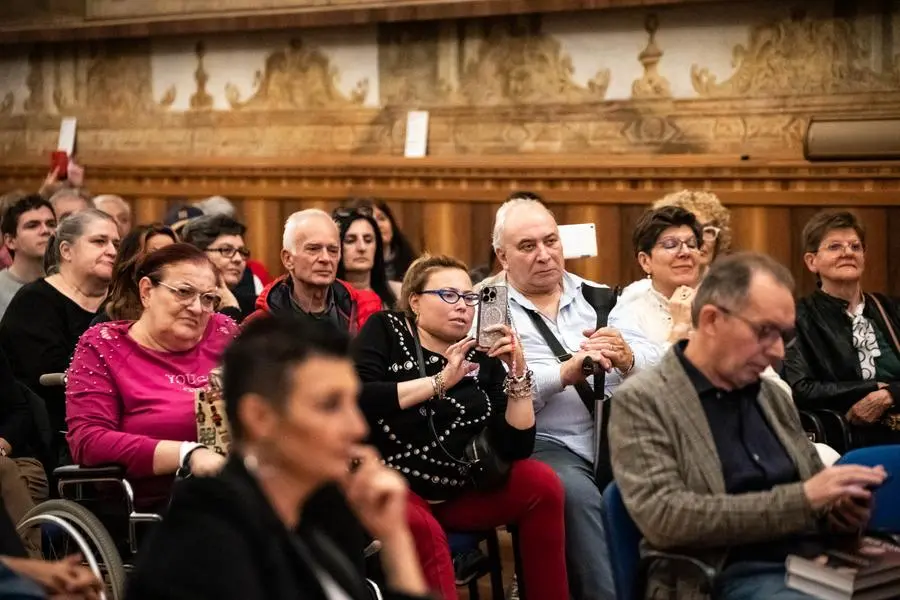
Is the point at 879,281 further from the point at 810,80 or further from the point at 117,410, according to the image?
the point at 117,410

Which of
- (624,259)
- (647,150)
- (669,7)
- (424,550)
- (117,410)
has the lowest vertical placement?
(424,550)

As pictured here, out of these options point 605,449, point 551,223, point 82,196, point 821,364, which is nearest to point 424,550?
point 605,449

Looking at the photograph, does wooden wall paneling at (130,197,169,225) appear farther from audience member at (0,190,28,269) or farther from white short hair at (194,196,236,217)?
audience member at (0,190,28,269)

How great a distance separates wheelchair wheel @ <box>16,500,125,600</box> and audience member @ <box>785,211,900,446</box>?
8.73ft

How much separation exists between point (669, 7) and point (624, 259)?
133 centimetres

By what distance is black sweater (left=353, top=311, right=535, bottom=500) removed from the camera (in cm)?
388

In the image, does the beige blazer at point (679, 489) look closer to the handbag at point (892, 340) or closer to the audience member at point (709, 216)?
the handbag at point (892, 340)

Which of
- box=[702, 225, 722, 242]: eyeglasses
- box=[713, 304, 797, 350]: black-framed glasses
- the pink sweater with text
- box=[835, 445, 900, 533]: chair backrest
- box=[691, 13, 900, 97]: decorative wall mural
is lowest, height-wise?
box=[835, 445, 900, 533]: chair backrest

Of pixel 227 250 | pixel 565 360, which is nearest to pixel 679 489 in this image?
pixel 565 360

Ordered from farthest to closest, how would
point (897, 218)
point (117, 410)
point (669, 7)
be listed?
point (669, 7) → point (897, 218) → point (117, 410)

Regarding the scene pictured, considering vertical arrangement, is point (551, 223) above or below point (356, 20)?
below

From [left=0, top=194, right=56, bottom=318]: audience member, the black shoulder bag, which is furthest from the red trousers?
[left=0, top=194, right=56, bottom=318]: audience member

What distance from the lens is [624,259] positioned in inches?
282

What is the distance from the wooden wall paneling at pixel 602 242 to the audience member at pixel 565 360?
245 cm
